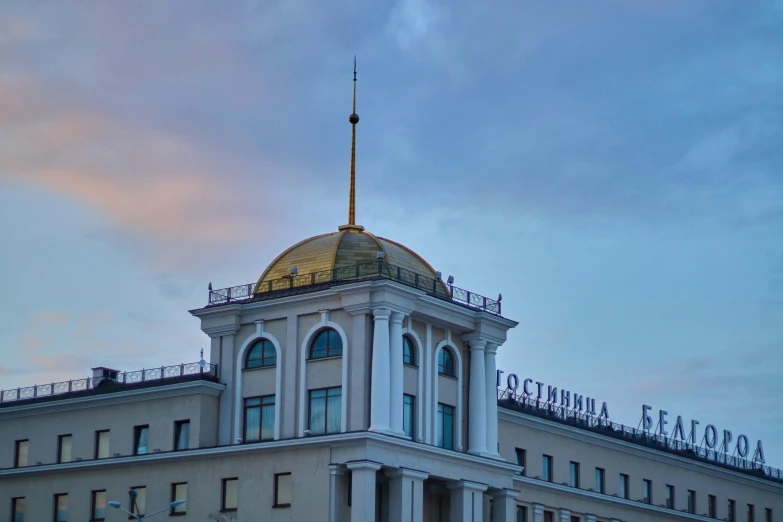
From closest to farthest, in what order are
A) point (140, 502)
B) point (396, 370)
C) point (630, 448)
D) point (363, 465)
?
point (363, 465) < point (396, 370) < point (140, 502) < point (630, 448)

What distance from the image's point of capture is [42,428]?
8400 centimetres

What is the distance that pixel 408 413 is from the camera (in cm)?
7494

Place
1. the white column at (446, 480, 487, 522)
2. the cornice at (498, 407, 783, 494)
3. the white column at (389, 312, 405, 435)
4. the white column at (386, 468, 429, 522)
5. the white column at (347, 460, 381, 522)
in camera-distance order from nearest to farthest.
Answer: the white column at (347, 460, 381, 522), the white column at (386, 468, 429, 522), the white column at (389, 312, 405, 435), the white column at (446, 480, 487, 522), the cornice at (498, 407, 783, 494)

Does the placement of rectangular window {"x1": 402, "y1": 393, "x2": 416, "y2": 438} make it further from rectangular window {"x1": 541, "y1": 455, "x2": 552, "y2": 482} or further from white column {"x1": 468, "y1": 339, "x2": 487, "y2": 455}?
rectangular window {"x1": 541, "y1": 455, "x2": 552, "y2": 482}

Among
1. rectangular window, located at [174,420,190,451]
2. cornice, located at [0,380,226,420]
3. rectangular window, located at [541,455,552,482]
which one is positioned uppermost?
cornice, located at [0,380,226,420]

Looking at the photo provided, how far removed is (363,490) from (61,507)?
67.0 ft

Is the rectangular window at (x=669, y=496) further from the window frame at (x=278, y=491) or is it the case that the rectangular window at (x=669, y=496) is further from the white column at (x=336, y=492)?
the window frame at (x=278, y=491)

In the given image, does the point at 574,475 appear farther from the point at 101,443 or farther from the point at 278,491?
the point at 101,443

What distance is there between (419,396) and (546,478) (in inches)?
708

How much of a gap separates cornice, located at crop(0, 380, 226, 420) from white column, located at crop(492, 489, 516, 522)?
52.0 ft

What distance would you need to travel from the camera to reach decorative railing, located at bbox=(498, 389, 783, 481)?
293 ft

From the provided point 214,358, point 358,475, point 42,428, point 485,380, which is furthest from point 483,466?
point 42,428

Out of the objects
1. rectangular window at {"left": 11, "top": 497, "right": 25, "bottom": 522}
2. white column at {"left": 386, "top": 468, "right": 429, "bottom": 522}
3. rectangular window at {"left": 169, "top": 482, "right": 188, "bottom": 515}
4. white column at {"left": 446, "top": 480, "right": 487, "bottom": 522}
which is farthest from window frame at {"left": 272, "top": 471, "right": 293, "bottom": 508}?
rectangular window at {"left": 11, "top": 497, "right": 25, "bottom": 522}

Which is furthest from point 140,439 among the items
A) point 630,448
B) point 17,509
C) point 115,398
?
point 630,448
